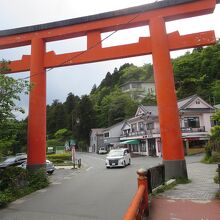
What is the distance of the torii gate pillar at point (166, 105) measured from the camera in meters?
11.9

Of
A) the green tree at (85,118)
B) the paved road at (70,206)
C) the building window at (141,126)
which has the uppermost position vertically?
the green tree at (85,118)

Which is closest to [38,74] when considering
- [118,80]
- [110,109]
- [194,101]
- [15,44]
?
[15,44]

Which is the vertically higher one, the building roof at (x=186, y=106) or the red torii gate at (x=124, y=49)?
the building roof at (x=186, y=106)

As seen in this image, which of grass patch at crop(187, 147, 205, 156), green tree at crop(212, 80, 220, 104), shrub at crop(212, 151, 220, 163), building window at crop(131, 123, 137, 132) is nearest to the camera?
shrub at crop(212, 151, 220, 163)

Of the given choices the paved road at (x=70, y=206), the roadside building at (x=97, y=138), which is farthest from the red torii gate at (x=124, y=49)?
the roadside building at (x=97, y=138)

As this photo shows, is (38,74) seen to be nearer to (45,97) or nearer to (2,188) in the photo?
(45,97)

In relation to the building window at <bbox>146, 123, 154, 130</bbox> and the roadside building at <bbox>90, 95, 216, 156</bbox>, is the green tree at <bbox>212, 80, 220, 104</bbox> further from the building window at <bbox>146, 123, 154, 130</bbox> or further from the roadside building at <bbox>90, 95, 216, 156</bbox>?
the building window at <bbox>146, 123, 154, 130</bbox>

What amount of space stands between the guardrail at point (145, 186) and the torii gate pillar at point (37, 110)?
5.78 meters

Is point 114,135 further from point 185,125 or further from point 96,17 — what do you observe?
point 96,17

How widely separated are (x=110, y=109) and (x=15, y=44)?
57716mm

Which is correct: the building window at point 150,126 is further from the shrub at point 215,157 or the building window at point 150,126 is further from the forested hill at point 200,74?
the shrub at point 215,157

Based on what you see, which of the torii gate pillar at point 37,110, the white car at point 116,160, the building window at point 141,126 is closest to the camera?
the torii gate pillar at point 37,110

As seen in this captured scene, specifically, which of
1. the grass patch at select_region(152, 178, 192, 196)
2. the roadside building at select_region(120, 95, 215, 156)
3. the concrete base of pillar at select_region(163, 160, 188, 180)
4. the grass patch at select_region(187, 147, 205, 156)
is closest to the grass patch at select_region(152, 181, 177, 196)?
the grass patch at select_region(152, 178, 192, 196)

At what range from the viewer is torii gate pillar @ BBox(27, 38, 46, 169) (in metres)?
13.5
